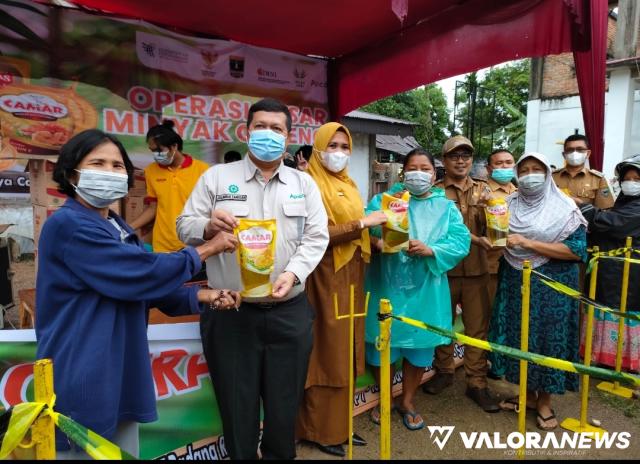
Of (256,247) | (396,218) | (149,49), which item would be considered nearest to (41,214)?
(149,49)

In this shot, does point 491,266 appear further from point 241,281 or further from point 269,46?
point 269,46

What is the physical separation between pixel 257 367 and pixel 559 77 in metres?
15.7

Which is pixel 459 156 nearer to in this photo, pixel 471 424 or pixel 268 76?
pixel 471 424

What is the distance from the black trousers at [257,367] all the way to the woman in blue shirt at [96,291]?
491mm

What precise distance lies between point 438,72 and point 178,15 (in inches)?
99.8

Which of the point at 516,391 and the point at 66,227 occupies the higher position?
the point at 66,227

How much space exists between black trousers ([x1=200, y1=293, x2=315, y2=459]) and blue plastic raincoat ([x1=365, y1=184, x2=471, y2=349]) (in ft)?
2.95

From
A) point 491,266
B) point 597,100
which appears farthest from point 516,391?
point 597,100

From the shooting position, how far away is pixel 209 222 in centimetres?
201

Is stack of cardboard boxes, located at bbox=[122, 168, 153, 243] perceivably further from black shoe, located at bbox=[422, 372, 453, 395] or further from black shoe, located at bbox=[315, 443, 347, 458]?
black shoe, located at bbox=[422, 372, 453, 395]

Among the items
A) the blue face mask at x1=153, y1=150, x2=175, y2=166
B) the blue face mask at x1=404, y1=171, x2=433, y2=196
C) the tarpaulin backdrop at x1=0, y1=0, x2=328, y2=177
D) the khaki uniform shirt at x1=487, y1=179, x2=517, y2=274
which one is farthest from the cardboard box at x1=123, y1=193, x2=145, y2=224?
the khaki uniform shirt at x1=487, y1=179, x2=517, y2=274

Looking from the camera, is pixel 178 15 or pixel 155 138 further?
pixel 178 15

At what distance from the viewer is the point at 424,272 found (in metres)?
2.96

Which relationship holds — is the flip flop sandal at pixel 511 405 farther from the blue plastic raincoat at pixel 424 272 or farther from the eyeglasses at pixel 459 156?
the eyeglasses at pixel 459 156
